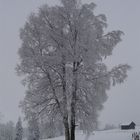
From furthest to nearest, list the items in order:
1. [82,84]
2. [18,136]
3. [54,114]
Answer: [18,136] → [54,114] → [82,84]

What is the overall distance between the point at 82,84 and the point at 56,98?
77.6 inches

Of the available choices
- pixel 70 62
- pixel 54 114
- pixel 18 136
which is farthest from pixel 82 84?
pixel 18 136

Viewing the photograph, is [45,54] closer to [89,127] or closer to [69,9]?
[69,9]

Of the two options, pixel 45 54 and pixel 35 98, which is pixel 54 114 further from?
pixel 45 54

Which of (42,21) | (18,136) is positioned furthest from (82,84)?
(18,136)

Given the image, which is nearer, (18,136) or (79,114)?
(79,114)

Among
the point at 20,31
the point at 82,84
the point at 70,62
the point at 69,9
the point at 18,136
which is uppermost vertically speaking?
the point at 69,9

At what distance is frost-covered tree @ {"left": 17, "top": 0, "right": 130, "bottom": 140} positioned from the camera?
54.7 ft

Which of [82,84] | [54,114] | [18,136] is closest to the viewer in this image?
[82,84]

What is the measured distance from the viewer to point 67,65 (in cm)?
1706

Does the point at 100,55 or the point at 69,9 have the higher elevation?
the point at 69,9

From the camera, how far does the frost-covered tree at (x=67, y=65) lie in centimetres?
1667

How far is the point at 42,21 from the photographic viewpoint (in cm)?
1759

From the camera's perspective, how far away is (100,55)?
17547mm
